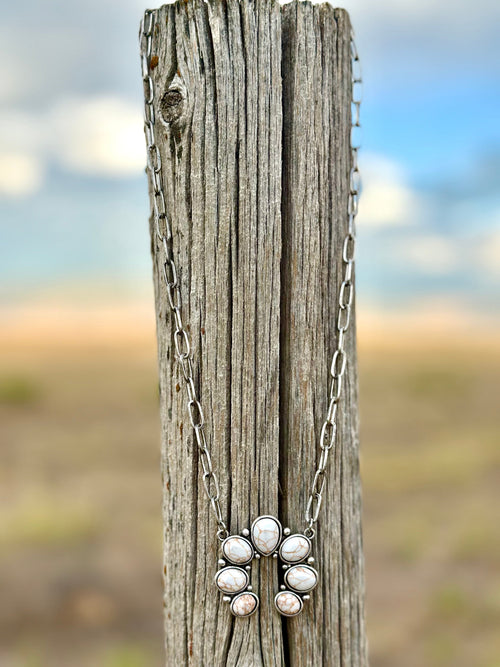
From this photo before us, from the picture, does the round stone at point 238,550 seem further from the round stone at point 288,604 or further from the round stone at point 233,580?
the round stone at point 288,604

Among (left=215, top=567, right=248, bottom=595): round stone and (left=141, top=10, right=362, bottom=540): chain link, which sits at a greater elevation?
(left=141, top=10, right=362, bottom=540): chain link

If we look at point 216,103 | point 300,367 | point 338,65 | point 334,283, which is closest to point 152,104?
point 216,103

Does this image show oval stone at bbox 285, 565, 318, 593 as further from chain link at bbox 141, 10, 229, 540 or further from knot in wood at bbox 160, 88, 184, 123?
knot in wood at bbox 160, 88, 184, 123

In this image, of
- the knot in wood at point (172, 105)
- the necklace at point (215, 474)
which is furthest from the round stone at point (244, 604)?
the knot in wood at point (172, 105)

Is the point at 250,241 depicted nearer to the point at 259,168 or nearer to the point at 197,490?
the point at 259,168

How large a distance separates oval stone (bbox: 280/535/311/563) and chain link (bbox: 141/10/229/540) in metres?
0.19

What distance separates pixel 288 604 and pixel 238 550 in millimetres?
231

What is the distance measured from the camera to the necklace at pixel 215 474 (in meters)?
2.17

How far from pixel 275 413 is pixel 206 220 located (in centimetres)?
65

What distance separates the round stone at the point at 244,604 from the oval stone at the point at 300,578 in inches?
4.8

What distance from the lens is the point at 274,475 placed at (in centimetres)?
222

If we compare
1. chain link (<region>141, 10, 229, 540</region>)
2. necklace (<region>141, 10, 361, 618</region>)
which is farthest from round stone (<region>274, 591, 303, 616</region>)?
chain link (<region>141, 10, 229, 540</region>)

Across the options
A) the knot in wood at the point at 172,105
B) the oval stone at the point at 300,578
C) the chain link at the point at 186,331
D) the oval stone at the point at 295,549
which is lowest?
the oval stone at the point at 300,578

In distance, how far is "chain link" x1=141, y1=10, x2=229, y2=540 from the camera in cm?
223
